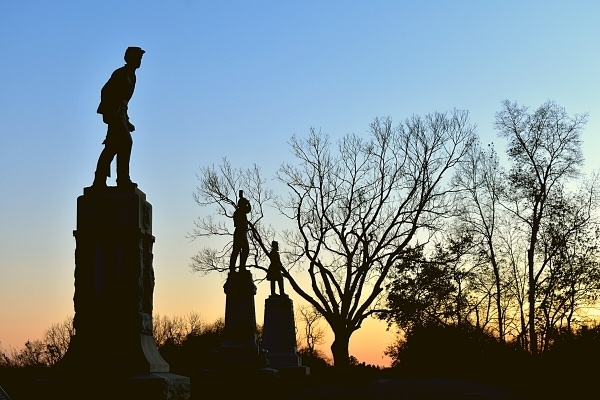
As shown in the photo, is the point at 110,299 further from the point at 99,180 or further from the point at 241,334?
the point at 241,334

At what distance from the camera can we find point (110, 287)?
9.65 meters

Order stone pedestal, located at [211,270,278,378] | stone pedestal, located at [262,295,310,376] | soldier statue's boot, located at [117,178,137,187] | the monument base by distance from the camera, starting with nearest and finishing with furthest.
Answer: the monument base
soldier statue's boot, located at [117,178,137,187]
stone pedestal, located at [211,270,278,378]
stone pedestal, located at [262,295,310,376]

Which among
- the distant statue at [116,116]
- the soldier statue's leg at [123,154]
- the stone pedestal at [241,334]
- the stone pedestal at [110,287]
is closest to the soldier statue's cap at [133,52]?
the distant statue at [116,116]

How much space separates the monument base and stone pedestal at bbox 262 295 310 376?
17.5 m

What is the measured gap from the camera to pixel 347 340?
34.1m

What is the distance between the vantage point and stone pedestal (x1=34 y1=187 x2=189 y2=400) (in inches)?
372

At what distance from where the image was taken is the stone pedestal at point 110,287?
31.0ft

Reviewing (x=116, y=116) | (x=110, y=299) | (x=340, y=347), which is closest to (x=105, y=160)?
(x=116, y=116)

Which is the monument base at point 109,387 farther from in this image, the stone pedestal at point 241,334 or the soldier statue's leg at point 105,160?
the stone pedestal at point 241,334

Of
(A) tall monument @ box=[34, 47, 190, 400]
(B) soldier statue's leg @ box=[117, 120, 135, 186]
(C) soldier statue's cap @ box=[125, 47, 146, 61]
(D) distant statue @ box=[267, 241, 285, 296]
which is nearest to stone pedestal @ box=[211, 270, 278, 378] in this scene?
(D) distant statue @ box=[267, 241, 285, 296]

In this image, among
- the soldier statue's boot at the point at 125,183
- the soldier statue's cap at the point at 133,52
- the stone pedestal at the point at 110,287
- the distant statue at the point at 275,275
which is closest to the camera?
the stone pedestal at the point at 110,287

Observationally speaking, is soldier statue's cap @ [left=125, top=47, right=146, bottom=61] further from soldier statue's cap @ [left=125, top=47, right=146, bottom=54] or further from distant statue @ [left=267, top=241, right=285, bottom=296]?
distant statue @ [left=267, top=241, right=285, bottom=296]

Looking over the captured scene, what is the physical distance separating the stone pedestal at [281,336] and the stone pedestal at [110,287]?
17.2 m

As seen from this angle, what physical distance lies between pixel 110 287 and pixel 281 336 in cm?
1806
